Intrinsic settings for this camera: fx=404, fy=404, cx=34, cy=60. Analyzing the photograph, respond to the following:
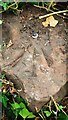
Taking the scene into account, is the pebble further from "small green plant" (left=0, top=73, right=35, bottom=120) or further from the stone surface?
"small green plant" (left=0, top=73, right=35, bottom=120)

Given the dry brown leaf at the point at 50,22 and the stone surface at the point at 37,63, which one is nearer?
the stone surface at the point at 37,63

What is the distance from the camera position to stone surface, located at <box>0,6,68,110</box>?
2506 mm

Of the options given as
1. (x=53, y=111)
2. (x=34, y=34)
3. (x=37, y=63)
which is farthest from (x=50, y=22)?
(x=53, y=111)

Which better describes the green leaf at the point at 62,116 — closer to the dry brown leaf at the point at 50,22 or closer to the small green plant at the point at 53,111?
the small green plant at the point at 53,111

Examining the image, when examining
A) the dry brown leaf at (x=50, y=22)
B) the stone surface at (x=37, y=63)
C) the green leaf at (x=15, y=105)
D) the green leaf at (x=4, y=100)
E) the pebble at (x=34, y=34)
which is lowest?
the green leaf at (x=15, y=105)

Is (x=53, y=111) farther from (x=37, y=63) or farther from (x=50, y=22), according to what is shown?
(x=50, y=22)

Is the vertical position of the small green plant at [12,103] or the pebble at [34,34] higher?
the pebble at [34,34]

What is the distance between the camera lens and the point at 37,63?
2.58 m

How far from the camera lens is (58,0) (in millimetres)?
2783

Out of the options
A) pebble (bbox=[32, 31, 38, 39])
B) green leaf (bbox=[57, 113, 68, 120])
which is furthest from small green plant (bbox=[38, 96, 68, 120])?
pebble (bbox=[32, 31, 38, 39])

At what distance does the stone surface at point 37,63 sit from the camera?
2.51m

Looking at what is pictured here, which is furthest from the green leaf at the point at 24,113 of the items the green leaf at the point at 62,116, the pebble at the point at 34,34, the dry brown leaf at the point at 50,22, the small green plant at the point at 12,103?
the dry brown leaf at the point at 50,22

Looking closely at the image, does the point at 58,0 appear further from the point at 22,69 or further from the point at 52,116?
the point at 52,116

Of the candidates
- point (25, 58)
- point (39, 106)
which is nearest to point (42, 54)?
point (25, 58)
